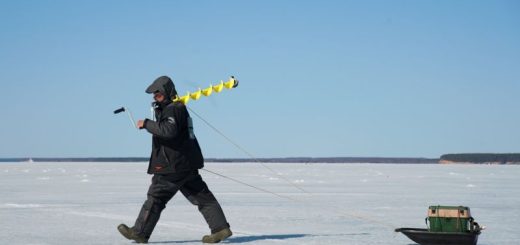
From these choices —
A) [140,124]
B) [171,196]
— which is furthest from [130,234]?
[140,124]

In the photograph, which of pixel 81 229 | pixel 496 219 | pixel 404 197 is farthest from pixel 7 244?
pixel 404 197

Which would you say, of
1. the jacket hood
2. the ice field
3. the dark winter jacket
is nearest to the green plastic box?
the ice field

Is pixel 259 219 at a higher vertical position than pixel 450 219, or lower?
lower

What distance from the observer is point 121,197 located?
1495cm

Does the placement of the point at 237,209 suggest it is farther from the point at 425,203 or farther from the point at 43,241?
the point at 43,241

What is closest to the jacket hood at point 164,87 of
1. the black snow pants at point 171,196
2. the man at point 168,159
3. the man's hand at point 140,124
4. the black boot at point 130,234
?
the man at point 168,159

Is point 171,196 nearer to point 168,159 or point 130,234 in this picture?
point 168,159

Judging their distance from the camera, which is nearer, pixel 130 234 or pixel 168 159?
pixel 168 159

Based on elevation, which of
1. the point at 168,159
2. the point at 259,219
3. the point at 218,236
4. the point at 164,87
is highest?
the point at 164,87

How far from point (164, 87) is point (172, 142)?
51 centimetres

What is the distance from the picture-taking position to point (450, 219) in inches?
263

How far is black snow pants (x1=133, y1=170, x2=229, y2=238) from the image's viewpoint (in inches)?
276

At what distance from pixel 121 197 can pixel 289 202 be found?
3.58 metres

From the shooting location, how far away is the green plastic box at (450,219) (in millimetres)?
6625
